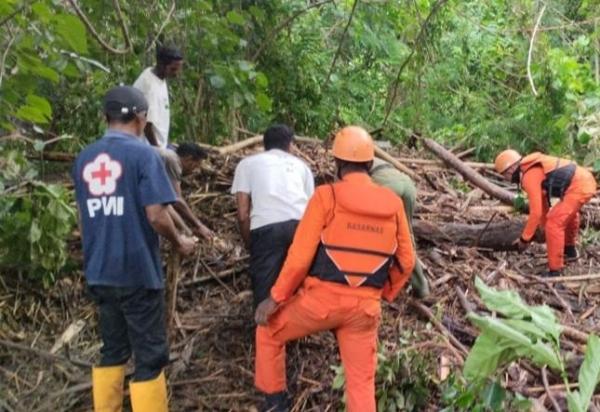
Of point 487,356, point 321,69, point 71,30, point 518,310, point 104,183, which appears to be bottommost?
point 487,356

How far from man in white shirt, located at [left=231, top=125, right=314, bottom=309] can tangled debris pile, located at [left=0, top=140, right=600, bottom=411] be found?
24.4 inches

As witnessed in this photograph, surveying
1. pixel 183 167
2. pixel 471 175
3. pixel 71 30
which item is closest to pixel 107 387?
pixel 71 30

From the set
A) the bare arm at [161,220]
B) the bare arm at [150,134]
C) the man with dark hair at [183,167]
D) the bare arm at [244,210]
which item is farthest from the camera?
the bare arm at [150,134]

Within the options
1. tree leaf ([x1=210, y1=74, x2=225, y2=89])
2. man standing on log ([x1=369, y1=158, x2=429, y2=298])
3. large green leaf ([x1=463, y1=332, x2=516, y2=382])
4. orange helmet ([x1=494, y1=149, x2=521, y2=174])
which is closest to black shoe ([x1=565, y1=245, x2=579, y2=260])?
orange helmet ([x1=494, y1=149, x2=521, y2=174])

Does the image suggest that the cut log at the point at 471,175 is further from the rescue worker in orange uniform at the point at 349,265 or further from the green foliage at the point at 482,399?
the rescue worker in orange uniform at the point at 349,265

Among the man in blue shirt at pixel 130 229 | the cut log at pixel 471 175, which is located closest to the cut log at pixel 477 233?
the cut log at pixel 471 175

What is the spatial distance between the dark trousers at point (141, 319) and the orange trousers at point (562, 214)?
168 inches

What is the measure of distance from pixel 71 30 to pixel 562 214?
4.85m

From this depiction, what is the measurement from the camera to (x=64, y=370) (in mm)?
5418

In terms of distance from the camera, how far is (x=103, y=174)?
4.21 metres

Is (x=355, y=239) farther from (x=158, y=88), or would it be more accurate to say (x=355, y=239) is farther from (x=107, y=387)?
(x=158, y=88)

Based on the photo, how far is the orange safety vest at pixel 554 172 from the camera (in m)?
7.29

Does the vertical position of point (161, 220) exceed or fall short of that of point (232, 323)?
it exceeds it

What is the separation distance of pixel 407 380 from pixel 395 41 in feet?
25.2
